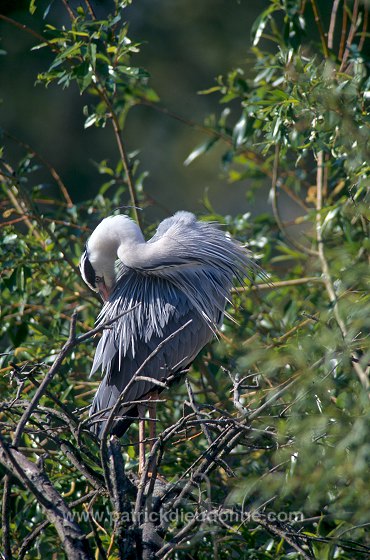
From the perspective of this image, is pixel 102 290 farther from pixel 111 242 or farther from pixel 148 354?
pixel 148 354

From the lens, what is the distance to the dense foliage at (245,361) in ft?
6.08

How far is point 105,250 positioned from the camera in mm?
3783

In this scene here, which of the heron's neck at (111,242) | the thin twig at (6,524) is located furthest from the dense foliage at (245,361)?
the heron's neck at (111,242)

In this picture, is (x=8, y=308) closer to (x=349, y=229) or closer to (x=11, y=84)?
(x=349, y=229)

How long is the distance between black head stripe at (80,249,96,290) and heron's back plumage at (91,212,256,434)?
12 cm

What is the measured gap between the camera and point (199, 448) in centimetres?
333

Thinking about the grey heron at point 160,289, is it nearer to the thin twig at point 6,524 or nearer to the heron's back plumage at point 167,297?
the heron's back plumage at point 167,297

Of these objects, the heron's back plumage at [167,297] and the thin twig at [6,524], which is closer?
the thin twig at [6,524]

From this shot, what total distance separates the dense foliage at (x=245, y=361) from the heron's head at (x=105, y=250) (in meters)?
0.08

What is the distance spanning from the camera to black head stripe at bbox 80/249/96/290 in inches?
146

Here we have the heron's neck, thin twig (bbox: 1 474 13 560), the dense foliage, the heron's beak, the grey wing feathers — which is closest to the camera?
the dense foliage

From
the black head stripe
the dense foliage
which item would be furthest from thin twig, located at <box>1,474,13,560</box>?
the black head stripe

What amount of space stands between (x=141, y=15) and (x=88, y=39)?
8020 millimetres

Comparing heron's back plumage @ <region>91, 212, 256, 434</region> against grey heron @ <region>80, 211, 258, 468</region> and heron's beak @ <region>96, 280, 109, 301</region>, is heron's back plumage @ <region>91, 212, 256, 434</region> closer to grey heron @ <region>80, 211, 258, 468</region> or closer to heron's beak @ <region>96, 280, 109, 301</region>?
grey heron @ <region>80, 211, 258, 468</region>
